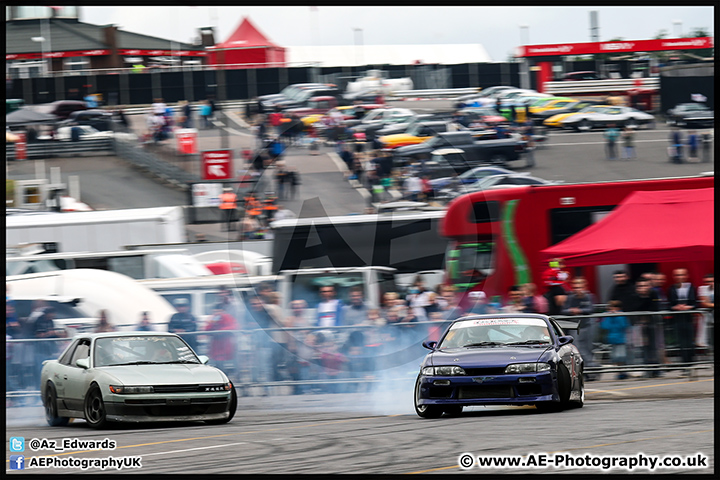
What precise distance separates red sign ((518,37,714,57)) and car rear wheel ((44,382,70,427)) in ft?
109

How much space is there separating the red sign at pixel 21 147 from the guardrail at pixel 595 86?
792 inches

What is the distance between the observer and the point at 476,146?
30.8 meters

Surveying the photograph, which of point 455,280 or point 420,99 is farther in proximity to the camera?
point 420,99

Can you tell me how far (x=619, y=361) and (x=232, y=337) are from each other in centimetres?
555

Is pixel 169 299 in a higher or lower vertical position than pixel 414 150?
lower

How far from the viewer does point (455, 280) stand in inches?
720

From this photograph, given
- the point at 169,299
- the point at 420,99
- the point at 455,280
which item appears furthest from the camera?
the point at 420,99

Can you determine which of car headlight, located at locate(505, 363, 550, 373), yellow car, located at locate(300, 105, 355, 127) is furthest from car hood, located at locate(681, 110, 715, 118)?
car headlight, located at locate(505, 363, 550, 373)

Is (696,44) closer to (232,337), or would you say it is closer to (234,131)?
(234,131)

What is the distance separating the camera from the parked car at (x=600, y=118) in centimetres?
3538

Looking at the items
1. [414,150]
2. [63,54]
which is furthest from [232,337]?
[63,54]

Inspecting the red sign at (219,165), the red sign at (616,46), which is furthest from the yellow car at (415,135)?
the red sign at (616,46)

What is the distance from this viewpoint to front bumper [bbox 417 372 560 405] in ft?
34.2

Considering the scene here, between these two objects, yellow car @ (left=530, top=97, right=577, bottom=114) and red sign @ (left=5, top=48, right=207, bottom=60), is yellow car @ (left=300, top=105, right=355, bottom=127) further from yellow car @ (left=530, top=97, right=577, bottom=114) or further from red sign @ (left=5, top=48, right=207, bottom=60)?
red sign @ (left=5, top=48, right=207, bottom=60)
